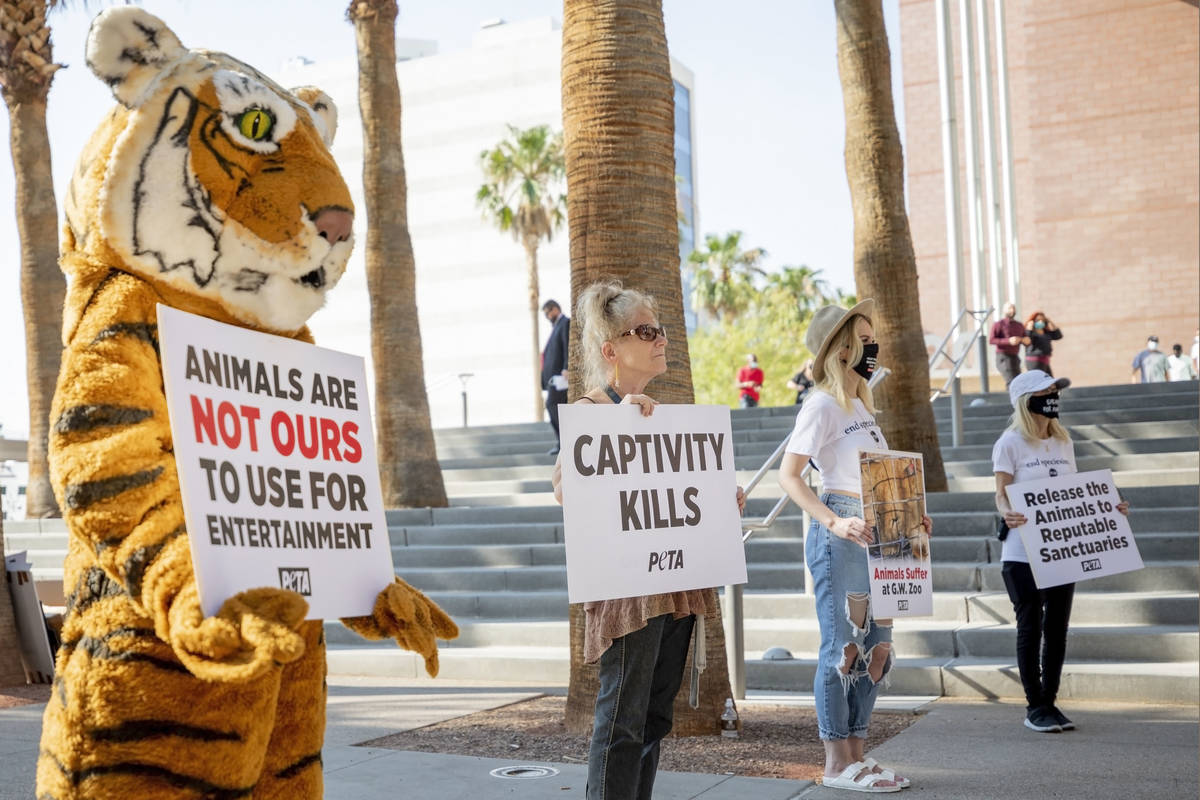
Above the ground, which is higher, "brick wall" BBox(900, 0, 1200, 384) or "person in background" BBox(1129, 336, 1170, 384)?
"brick wall" BBox(900, 0, 1200, 384)

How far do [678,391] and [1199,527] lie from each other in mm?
5195

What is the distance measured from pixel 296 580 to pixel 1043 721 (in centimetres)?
503

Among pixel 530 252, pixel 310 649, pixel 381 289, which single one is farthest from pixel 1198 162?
pixel 310 649

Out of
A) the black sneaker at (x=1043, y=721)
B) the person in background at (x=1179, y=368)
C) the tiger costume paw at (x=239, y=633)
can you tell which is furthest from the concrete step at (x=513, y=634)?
the person in background at (x=1179, y=368)

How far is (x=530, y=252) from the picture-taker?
1415 inches

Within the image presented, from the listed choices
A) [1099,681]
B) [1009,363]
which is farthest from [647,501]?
[1009,363]

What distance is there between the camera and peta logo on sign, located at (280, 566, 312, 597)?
7.97ft

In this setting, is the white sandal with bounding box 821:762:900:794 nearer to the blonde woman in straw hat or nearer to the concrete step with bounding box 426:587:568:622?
the blonde woman in straw hat

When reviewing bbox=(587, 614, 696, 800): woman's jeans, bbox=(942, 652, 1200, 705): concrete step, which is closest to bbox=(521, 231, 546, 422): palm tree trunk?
bbox=(942, 652, 1200, 705): concrete step

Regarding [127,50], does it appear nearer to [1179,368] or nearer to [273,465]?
[273,465]

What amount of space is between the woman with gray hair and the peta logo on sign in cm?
110

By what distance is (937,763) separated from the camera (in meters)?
5.61

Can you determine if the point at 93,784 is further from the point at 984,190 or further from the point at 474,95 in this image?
the point at 474,95

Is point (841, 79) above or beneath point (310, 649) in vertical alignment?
above
